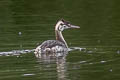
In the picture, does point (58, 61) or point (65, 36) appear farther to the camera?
point (65, 36)

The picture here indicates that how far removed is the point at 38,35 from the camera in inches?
841

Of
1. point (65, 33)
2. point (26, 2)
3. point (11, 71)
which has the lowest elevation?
point (11, 71)

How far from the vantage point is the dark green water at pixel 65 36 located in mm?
15375

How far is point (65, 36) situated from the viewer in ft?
72.1

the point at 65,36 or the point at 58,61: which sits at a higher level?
the point at 65,36

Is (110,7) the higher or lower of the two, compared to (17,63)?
higher

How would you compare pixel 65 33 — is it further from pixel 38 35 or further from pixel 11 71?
pixel 11 71

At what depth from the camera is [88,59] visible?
1694 cm

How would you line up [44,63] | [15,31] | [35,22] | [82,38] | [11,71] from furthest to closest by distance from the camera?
[35,22], [15,31], [82,38], [44,63], [11,71]

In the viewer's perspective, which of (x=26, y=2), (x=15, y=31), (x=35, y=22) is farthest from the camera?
(x=26, y=2)

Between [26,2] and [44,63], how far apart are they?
1274cm

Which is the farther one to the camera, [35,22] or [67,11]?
[67,11]

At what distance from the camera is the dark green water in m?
15.4

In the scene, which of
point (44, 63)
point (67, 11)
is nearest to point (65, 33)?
point (67, 11)
